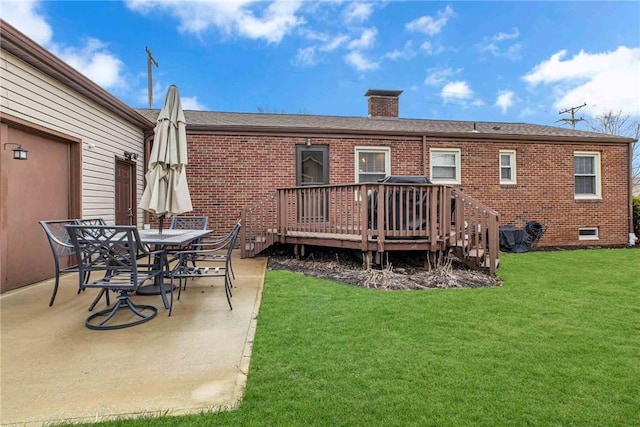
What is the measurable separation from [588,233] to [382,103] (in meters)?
7.61

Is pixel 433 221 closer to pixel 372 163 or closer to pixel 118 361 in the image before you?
pixel 372 163

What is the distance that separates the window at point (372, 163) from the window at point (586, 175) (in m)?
5.73

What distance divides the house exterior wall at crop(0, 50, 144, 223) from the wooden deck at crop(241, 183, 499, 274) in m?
3.80

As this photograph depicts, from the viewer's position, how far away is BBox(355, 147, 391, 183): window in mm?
9312

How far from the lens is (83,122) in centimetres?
587

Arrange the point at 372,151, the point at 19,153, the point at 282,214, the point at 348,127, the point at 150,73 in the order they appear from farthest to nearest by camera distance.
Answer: the point at 150,73
the point at 348,127
the point at 372,151
the point at 282,214
the point at 19,153

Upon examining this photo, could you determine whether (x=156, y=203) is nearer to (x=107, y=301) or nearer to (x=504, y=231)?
(x=107, y=301)

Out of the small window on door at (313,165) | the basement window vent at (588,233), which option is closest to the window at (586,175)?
the basement window vent at (588,233)

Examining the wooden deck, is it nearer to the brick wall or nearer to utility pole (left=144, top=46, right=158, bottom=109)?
the brick wall

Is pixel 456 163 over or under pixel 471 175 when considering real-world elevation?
over

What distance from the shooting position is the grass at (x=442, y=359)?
1.97m

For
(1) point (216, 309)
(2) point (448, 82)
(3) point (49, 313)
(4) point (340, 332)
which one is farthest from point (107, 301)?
(2) point (448, 82)

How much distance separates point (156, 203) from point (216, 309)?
1.62m

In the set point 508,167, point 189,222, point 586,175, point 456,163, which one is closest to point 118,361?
point 189,222
